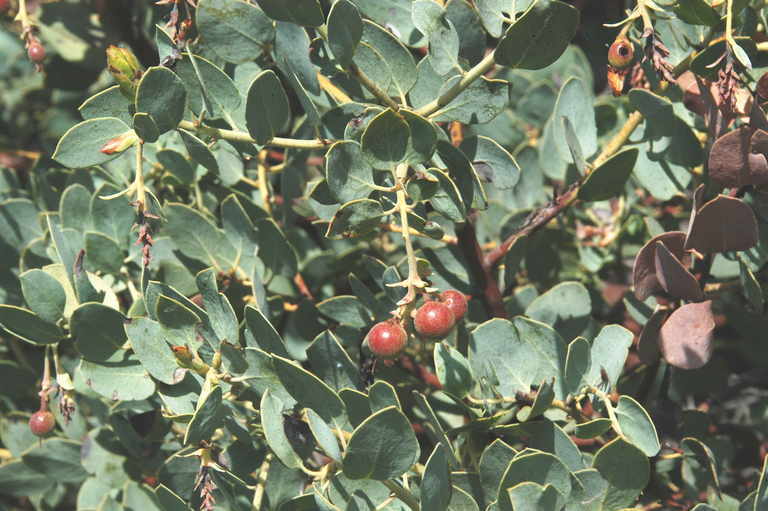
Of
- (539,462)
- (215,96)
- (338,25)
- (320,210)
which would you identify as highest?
(338,25)

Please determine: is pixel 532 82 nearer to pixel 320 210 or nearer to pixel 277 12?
pixel 320 210

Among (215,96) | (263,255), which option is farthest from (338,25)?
(263,255)

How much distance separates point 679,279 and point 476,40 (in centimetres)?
46

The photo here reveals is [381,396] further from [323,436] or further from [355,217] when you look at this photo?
[355,217]

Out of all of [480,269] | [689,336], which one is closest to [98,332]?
[480,269]

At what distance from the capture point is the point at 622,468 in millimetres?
1163

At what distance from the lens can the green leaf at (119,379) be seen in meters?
1.36

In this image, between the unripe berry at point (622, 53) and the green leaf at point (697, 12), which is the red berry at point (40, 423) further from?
the green leaf at point (697, 12)

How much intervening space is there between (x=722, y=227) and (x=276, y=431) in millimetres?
704

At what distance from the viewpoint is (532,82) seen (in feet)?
6.59

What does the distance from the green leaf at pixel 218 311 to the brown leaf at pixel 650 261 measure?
61cm

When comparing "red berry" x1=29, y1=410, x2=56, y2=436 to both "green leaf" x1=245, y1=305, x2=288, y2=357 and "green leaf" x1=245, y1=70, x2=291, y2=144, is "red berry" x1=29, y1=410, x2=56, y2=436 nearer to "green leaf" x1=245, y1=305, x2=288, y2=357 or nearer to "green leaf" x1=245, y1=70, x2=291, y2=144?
"green leaf" x1=245, y1=305, x2=288, y2=357

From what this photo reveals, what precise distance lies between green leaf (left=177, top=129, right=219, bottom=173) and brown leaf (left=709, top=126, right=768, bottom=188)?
72 cm

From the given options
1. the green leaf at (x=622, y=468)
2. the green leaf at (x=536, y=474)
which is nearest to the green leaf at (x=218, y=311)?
the green leaf at (x=536, y=474)
